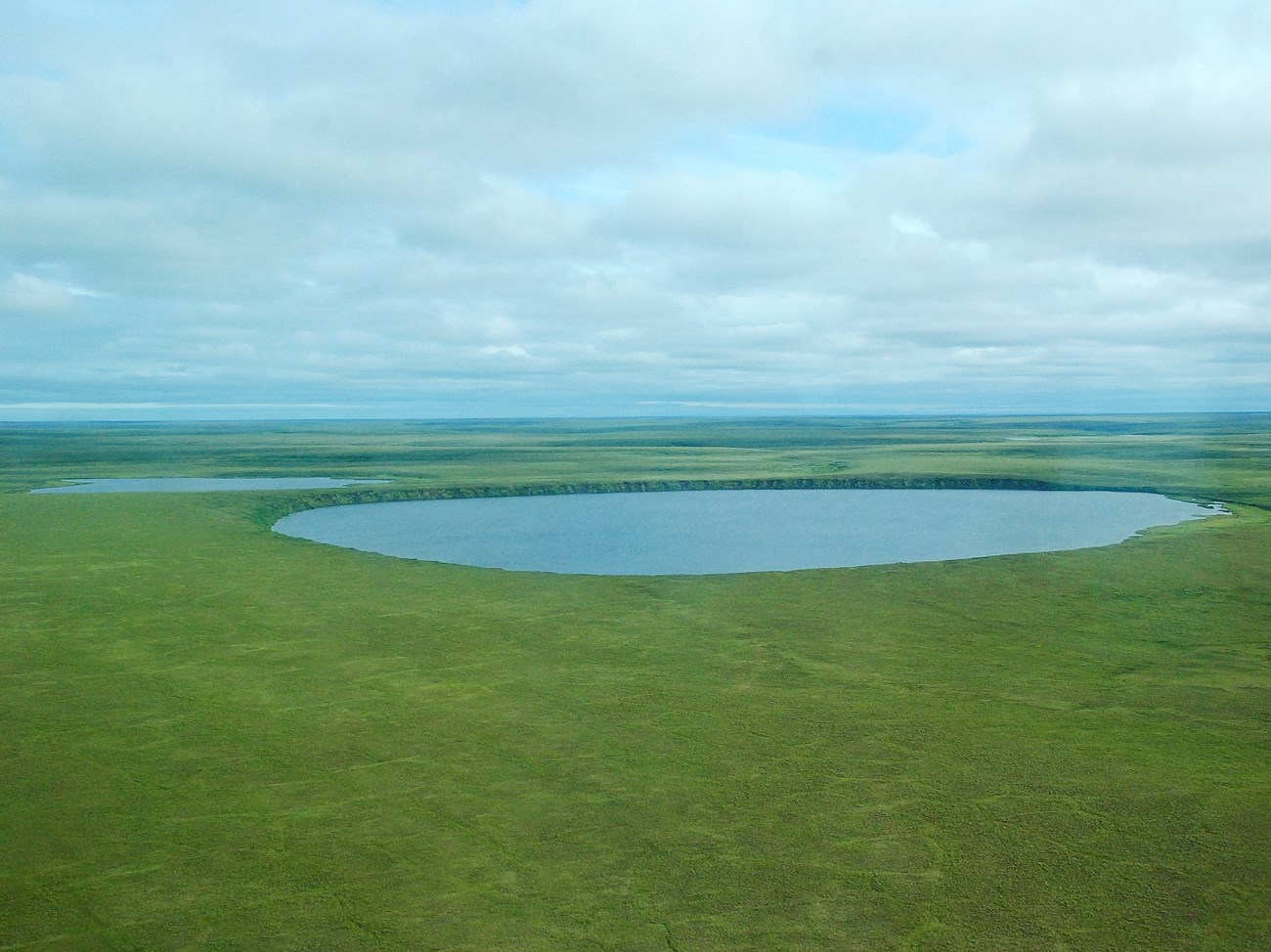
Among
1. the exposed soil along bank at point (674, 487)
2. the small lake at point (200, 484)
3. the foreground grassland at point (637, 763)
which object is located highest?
the small lake at point (200, 484)

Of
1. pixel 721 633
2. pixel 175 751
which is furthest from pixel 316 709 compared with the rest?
pixel 721 633

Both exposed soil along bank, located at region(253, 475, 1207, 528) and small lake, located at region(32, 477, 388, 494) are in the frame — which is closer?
exposed soil along bank, located at region(253, 475, 1207, 528)

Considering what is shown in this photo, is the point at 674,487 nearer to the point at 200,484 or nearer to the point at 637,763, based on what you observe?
the point at 200,484

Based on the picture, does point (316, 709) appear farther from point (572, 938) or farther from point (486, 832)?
point (572, 938)

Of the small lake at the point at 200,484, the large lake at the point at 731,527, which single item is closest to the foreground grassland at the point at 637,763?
the large lake at the point at 731,527

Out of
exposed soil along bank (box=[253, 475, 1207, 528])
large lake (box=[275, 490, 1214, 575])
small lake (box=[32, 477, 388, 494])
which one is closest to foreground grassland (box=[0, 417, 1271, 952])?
large lake (box=[275, 490, 1214, 575])

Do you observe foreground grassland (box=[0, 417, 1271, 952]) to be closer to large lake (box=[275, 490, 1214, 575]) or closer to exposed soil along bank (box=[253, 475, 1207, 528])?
large lake (box=[275, 490, 1214, 575])

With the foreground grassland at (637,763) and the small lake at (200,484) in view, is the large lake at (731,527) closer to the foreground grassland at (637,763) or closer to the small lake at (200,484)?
the foreground grassland at (637,763)
